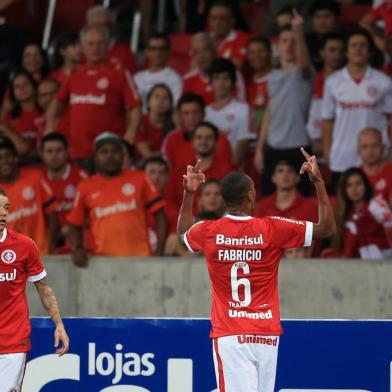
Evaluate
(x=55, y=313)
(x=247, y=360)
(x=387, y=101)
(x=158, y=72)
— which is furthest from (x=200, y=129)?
(x=247, y=360)

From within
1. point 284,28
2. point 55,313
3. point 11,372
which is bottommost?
point 11,372

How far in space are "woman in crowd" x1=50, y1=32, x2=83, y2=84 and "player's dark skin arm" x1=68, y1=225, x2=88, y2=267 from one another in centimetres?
342

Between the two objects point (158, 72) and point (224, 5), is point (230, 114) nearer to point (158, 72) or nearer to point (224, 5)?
point (158, 72)

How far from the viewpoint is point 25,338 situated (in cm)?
895

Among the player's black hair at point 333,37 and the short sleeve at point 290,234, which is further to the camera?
the player's black hair at point 333,37

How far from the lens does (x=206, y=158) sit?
13.8m

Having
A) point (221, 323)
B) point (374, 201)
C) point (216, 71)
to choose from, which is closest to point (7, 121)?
point (216, 71)

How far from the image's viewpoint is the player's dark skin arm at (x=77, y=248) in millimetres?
12578

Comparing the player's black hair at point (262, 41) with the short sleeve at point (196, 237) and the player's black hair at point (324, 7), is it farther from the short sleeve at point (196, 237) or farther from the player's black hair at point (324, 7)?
the short sleeve at point (196, 237)

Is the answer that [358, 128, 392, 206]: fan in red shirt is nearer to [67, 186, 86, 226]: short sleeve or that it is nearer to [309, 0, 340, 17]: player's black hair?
[309, 0, 340, 17]: player's black hair

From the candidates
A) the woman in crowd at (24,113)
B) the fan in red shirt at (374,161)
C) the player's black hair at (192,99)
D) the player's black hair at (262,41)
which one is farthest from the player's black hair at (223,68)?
the woman in crowd at (24,113)

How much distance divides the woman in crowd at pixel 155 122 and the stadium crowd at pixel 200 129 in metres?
0.02

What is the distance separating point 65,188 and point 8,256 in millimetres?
5196

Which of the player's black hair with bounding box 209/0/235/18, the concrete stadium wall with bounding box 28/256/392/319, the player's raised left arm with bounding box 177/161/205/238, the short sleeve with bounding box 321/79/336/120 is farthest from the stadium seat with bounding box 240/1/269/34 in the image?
the player's raised left arm with bounding box 177/161/205/238
